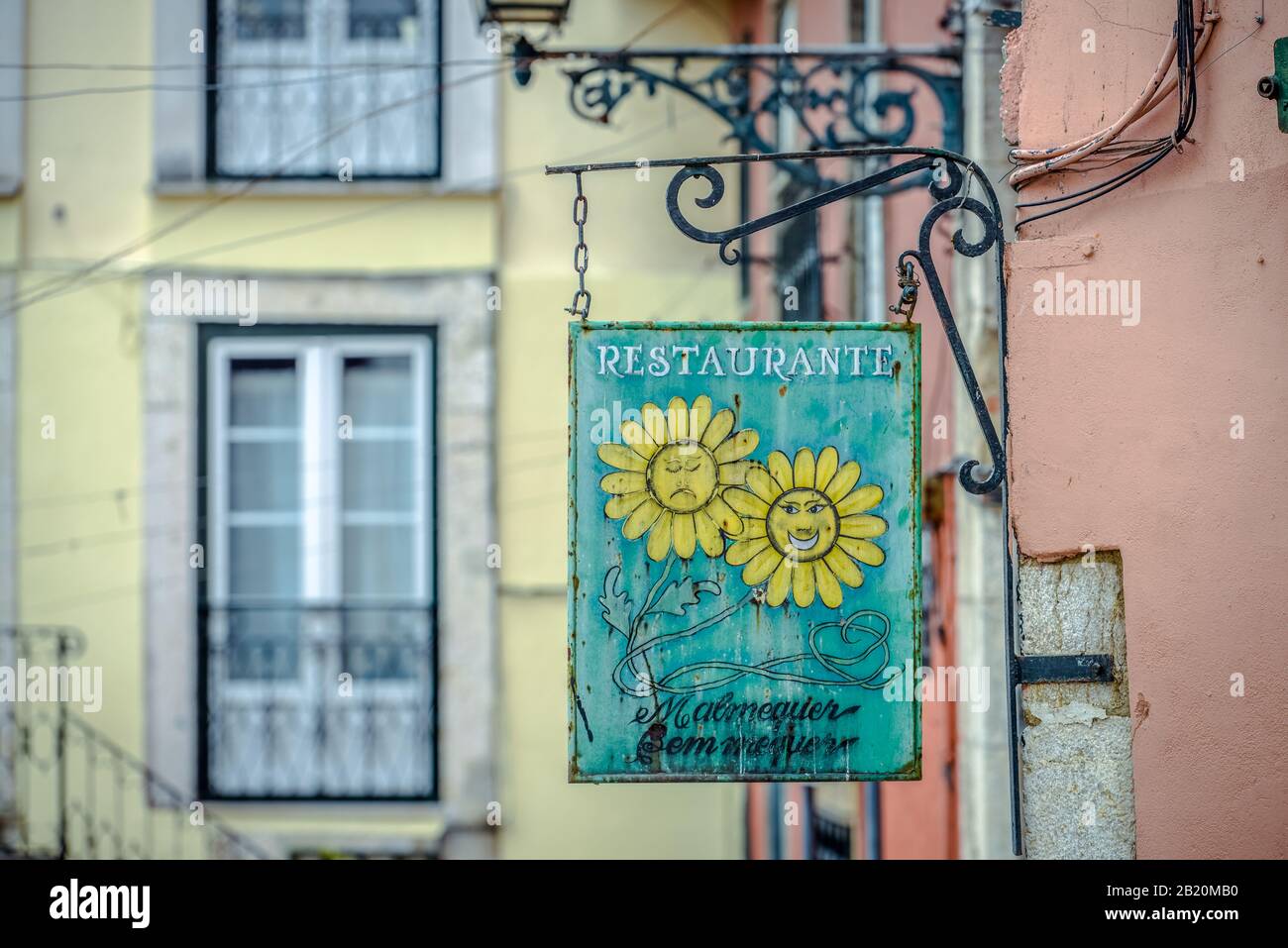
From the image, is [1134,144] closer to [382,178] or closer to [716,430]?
[716,430]

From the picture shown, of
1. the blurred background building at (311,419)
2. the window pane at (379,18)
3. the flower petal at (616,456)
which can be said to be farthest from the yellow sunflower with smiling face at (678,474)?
the window pane at (379,18)

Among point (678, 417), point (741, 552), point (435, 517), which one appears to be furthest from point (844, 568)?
point (435, 517)

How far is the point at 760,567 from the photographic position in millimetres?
4613

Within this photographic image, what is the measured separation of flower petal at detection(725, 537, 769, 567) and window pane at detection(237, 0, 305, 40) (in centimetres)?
795

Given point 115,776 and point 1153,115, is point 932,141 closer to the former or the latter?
point 1153,115

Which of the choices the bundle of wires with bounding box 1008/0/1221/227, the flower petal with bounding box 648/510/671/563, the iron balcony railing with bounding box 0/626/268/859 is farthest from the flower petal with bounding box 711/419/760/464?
the iron balcony railing with bounding box 0/626/268/859

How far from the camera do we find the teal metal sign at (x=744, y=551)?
457 cm

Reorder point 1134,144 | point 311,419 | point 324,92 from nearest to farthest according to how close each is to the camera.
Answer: point 1134,144 < point 311,419 < point 324,92

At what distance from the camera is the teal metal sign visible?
4.57 metres

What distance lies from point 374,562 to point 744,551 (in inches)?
277

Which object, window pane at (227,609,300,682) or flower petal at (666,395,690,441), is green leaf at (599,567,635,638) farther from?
window pane at (227,609,300,682)

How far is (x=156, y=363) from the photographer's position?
11.1 meters
